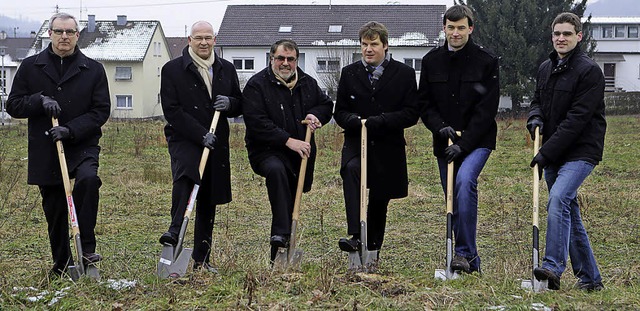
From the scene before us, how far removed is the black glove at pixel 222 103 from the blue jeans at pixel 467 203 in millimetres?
1880

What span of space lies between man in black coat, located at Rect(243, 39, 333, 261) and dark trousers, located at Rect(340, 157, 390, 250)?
12.4 inches

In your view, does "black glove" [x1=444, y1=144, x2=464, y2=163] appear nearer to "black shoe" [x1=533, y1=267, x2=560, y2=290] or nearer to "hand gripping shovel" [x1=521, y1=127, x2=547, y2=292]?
"hand gripping shovel" [x1=521, y1=127, x2=547, y2=292]

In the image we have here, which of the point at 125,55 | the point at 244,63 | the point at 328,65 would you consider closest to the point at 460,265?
the point at 328,65

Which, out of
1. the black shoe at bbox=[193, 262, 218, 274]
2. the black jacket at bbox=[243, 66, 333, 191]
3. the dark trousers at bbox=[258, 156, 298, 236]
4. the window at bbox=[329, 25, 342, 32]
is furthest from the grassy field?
the window at bbox=[329, 25, 342, 32]

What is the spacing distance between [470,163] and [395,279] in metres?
1.08

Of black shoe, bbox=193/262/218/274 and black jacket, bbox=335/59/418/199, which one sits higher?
black jacket, bbox=335/59/418/199

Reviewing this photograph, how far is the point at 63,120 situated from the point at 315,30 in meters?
46.8

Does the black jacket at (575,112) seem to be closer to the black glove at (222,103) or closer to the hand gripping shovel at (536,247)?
the hand gripping shovel at (536,247)

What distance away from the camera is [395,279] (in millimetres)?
6453

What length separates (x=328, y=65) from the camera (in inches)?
1850

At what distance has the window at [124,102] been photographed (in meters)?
57.1

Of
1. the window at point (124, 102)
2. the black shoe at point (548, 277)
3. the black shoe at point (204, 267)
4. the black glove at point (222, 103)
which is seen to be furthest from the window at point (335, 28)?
the black shoe at point (548, 277)

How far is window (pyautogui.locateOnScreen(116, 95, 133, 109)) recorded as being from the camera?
57125mm

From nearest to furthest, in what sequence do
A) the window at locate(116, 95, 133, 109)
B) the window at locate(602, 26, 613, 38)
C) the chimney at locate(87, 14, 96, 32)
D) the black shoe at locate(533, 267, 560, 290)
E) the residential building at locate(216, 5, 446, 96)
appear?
the black shoe at locate(533, 267, 560, 290) < the residential building at locate(216, 5, 446, 96) < the window at locate(116, 95, 133, 109) < the chimney at locate(87, 14, 96, 32) < the window at locate(602, 26, 613, 38)
